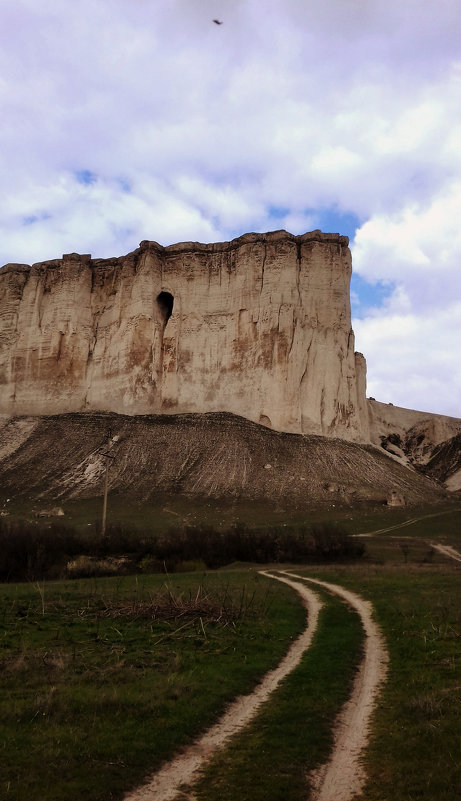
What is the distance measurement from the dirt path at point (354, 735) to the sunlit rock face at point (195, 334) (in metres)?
55.1

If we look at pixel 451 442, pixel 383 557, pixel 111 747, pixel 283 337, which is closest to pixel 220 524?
pixel 383 557

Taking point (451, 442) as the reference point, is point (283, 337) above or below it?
above

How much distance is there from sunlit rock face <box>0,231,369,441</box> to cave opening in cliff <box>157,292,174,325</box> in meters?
0.15

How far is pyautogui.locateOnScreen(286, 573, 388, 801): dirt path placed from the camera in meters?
6.81

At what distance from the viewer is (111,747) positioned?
768cm

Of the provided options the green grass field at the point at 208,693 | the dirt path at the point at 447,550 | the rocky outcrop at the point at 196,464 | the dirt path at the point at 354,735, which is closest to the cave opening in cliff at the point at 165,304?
the rocky outcrop at the point at 196,464

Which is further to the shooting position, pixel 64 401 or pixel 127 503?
pixel 64 401

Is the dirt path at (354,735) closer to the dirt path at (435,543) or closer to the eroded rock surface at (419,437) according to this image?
the dirt path at (435,543)

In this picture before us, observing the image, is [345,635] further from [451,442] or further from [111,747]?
[451,442]

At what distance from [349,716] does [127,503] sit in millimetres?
45550

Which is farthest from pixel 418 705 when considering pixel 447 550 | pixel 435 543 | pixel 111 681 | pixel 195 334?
pixel 195 334

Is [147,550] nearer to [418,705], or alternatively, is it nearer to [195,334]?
[418,705]

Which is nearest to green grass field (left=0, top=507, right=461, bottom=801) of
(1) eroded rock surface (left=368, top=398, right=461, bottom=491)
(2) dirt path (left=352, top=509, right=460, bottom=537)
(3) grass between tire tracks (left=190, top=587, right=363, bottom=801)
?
(3) grass between tire tracks (left=190, top=587, right=363, bottom=801)

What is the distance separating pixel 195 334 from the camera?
75938 millimetres
